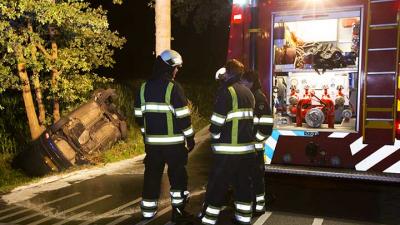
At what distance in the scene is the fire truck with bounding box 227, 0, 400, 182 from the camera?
5.20m

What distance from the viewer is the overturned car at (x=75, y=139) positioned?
7.54 m

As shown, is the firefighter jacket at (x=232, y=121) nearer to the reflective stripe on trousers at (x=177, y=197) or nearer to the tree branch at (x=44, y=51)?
the reflective stripe on trousers at (x=177, y=197)

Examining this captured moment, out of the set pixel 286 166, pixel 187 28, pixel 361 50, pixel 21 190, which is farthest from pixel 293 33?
pixel 187 28

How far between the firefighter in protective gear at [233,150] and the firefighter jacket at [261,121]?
1.66ft

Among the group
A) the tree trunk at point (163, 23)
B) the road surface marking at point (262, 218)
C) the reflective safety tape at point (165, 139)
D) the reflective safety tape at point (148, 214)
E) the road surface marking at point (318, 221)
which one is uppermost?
the tree trunk at point (163, 23)

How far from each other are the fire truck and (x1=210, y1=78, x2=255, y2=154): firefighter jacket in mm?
1677

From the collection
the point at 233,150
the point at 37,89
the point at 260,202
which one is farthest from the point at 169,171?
the point at 37,89

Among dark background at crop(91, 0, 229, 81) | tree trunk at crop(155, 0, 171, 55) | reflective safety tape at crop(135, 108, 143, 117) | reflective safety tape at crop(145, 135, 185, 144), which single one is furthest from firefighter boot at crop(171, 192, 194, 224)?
dark background at crop(91, 0, 229, 81)

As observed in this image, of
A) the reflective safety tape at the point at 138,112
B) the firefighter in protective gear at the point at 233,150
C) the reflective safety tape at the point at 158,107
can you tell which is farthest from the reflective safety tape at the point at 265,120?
the reflective safety tape at the point at 138,112

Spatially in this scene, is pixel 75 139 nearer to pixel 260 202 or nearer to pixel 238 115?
pixel 260 202

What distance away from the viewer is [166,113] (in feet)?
15.6

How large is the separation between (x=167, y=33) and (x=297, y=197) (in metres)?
4.25

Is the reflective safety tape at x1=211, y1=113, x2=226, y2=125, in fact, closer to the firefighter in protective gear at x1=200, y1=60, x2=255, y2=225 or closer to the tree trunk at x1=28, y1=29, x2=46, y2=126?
the firefighter in protective gear at x1=200, y1=60, x2=255, y2=225

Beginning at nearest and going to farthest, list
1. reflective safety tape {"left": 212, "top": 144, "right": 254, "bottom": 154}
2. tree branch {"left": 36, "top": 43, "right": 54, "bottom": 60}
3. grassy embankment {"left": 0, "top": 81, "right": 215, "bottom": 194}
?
reflective safety tape {"left": 212, "top": 144, "right": 254, "bottom": 154}
grassy embankment {"left": 0, "top": 81, "right": 215, "bottom": 194}
tree branch {"left": 36, "top": 43, "right": 54, "bottom": 60}
